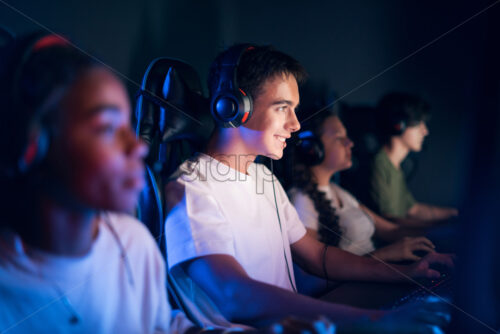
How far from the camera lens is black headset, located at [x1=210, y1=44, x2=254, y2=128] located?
31.5 inches

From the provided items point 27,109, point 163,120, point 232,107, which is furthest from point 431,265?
point 27,109

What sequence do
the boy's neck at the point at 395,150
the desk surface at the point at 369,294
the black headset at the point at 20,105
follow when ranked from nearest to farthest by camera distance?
1. the black headset at the point at 20,105
2. the desk surface at the point at 369,294
3. the boy's neck at the point at 395,150

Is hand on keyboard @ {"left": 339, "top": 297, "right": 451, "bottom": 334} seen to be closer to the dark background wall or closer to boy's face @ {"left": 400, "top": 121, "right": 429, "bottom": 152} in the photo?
the dark background wall

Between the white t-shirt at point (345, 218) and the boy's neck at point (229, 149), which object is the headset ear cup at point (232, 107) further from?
the white t-shirt at point (345, 218)

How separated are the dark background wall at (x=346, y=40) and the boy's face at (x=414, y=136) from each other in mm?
139

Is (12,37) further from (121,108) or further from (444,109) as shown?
(444,109)

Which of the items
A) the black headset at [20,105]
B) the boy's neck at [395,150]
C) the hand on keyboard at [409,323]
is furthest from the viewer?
the boy's neck at [395,150]

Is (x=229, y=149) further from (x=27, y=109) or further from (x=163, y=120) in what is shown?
(x=27, y=109)

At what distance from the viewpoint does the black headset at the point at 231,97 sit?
80 cm

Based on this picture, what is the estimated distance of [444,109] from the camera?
2.03m

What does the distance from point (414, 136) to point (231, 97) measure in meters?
1.45

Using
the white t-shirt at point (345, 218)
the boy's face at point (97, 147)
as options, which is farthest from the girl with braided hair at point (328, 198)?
the boy's face at point (97, 147)

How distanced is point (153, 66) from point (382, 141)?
4.91 feet

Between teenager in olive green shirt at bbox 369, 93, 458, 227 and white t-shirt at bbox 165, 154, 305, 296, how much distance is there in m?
0.98
